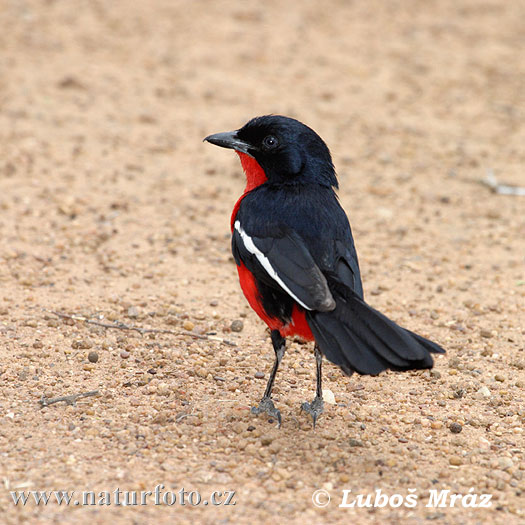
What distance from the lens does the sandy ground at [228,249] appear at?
154 inches

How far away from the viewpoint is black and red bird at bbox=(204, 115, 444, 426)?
3.75 m

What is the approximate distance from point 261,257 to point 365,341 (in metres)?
0.80

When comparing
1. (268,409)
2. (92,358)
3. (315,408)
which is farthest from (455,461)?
(92,358)

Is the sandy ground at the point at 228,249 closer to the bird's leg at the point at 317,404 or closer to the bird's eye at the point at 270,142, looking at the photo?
the bird's leg at the point at 317,404

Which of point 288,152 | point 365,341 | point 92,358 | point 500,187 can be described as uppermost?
point 288,152

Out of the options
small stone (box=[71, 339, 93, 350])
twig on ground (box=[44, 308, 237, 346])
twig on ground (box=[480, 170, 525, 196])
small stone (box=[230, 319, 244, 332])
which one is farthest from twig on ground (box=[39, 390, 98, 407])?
twig on ground (box=[480, 170, 525, 196])

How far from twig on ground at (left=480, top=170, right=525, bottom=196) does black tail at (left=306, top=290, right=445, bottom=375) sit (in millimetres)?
4762

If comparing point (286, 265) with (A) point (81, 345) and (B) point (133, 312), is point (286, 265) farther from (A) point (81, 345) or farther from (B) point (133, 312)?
(B) point (133, 312)

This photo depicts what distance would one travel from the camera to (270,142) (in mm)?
4758

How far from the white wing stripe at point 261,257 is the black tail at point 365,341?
16cm

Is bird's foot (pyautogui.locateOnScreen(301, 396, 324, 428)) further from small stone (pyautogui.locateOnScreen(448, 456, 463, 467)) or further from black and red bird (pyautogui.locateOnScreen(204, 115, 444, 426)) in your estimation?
small stone (pyautogui.locateOnScreen(448, 456, 463, 467))

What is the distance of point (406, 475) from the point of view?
391 centimetres

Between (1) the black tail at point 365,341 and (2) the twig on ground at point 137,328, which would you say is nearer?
(1) the black tail at point 365,341

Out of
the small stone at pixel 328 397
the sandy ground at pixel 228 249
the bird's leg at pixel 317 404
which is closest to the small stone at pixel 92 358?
the sandy ground at pixel 228 249
